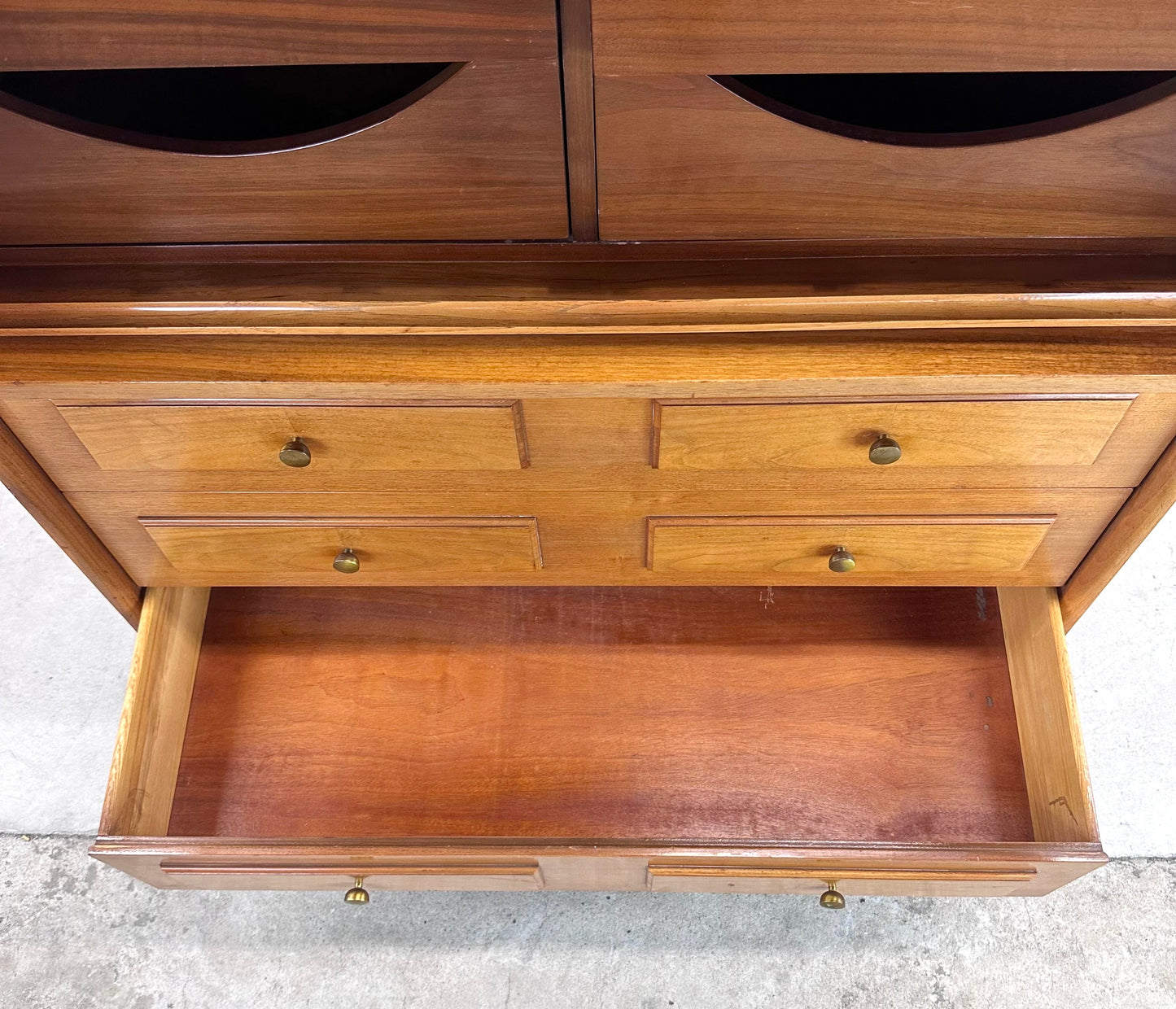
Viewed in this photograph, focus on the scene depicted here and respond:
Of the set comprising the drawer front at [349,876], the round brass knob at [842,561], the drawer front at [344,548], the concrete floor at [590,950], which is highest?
the drawer front at [344,548]

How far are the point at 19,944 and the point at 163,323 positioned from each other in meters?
0.89

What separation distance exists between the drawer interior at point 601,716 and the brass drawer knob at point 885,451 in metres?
0.37

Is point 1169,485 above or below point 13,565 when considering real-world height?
below

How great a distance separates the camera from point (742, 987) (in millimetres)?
1162

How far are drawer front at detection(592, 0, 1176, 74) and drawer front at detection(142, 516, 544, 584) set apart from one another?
48 centimetres

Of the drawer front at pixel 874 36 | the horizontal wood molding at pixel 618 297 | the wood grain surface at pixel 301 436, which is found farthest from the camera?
the wood grain surface at pixel 301 436

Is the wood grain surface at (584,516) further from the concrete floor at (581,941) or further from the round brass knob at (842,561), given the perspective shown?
the concrete floor at (581,941)

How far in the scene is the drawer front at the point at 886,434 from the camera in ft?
2.74

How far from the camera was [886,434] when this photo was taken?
0.87 m

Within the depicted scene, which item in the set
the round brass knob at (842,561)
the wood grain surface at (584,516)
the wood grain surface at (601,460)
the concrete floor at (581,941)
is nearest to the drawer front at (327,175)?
the wood grain surface at (601,460)

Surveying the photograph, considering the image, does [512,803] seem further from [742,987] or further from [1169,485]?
[1169,485]

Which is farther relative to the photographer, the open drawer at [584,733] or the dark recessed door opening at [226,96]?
the open drawer at [584,733]

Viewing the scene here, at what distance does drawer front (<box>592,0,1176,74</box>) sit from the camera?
0.61m

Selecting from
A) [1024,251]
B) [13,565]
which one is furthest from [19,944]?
[1024,251]
